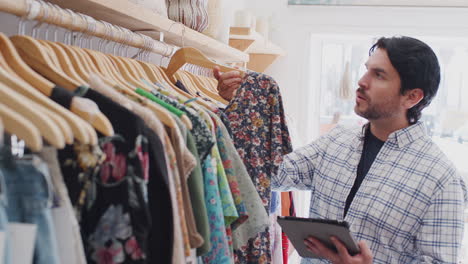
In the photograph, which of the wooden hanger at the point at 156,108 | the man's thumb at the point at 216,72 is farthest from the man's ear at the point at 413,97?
the wooden hanger at the point at 156,108

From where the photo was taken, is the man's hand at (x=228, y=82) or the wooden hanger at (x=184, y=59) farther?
the man's hand at (x=228, y=82)

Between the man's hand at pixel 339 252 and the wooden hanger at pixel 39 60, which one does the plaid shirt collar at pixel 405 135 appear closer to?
the man's hand at pixel 339 252

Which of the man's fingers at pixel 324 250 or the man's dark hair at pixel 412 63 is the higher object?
the man's dark hair at pixel 412 63

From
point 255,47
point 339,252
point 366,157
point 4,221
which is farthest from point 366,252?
point 255,47

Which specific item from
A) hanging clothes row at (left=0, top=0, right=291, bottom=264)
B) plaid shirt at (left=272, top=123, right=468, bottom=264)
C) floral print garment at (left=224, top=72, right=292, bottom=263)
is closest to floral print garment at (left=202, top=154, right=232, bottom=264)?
hanging clothes row at (left=0, top=0, right=291, bottom=264)

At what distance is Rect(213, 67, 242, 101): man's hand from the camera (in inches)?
62.8

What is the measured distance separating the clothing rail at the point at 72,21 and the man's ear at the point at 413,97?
0.88 metres

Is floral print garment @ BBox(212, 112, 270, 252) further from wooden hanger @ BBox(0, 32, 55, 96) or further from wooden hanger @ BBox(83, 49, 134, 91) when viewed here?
wooden hanger @ BBox(0, 32, 55, 96)

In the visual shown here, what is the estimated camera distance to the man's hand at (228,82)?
1.59m

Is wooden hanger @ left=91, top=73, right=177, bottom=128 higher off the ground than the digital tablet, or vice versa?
wooden hanger @ left=91, top=73, right=177, bottom=128

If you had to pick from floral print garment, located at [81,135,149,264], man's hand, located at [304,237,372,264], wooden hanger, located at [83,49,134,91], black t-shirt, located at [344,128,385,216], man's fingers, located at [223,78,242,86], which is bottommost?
man's hand, located at [304,237,372,264]

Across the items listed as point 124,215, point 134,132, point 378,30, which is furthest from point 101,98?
point 378,30

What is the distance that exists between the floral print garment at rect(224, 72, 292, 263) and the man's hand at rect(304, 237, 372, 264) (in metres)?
0.16

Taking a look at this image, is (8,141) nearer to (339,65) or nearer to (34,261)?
(34,261)
